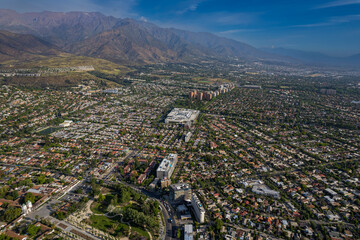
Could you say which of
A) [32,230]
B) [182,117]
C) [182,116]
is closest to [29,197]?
[32,230]

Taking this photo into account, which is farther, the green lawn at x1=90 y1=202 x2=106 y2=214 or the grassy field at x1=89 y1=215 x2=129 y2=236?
the green lawn at x1=90 y1=202 x2=106 y2=214

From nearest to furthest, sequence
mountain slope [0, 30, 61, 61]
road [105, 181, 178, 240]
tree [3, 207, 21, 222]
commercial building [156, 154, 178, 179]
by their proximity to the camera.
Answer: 1. road [105, 181, 178, 240]
2. tree [3, 207, 21, 222]
3. commercial building [156, 154, 178, 179]
4. mountain slope [0, 30, 61, 61]

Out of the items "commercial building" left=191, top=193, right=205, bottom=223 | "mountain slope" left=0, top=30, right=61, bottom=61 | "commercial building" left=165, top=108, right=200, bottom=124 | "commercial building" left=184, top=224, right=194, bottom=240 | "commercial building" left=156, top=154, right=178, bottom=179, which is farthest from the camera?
"mountain slope" left=0, top=30, right=61, bottom=61

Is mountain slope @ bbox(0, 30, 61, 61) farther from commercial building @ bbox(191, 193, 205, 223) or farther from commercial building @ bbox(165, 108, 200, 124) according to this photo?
commercial building @ bbox(191, 193, 205, 223)

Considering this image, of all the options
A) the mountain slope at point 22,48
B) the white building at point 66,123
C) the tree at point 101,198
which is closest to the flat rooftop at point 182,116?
the white building at point 66,123

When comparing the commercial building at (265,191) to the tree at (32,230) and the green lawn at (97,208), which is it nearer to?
the green lawn at (97,208)

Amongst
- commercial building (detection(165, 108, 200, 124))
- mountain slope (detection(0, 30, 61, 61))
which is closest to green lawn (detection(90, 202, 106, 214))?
commercial building (detection(165, 108, 200, 124))
